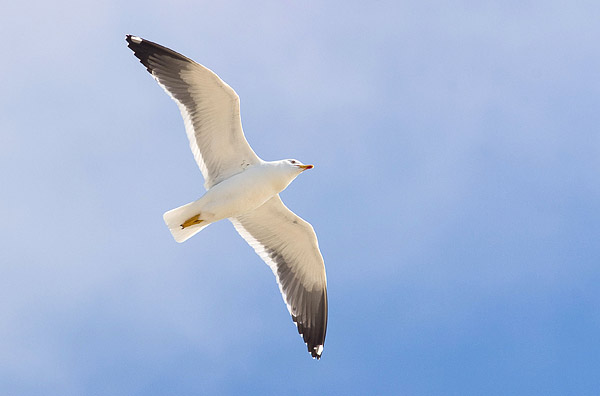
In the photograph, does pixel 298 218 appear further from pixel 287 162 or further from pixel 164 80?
pixel 164 80

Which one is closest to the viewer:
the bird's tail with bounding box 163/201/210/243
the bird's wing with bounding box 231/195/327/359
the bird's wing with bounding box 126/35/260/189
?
the bird's wing with bounding box 126/35/260/189

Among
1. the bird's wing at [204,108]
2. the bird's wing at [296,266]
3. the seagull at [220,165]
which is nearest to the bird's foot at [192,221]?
the seagull at [220,165]

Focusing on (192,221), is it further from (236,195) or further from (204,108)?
(204,108)

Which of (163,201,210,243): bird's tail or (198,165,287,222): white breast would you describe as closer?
(198,165,287,222): white breast

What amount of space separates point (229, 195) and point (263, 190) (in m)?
0.40

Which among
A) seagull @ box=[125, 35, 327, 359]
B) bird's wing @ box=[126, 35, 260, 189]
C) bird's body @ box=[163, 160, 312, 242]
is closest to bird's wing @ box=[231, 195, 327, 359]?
seagull @ box=[125, 35, 327, 359]

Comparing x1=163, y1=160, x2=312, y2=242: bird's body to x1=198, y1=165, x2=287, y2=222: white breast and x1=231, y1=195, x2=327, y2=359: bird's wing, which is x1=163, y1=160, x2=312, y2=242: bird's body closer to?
x1=198, y1=165, x2=287, y2=222: white breast

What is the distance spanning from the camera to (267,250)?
35.4ft

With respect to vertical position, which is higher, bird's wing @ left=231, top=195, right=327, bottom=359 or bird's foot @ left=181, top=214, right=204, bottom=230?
bird's foot @ left=181, top=214, right=204, bottom=230

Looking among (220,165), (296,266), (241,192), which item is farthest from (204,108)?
(296,266)

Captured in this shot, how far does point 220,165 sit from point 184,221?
2.65ft

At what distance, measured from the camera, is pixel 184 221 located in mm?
9961

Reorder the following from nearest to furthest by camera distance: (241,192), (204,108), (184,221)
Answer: (241,192), (204,108), (184,221)

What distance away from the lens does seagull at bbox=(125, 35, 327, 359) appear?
9719 mm
